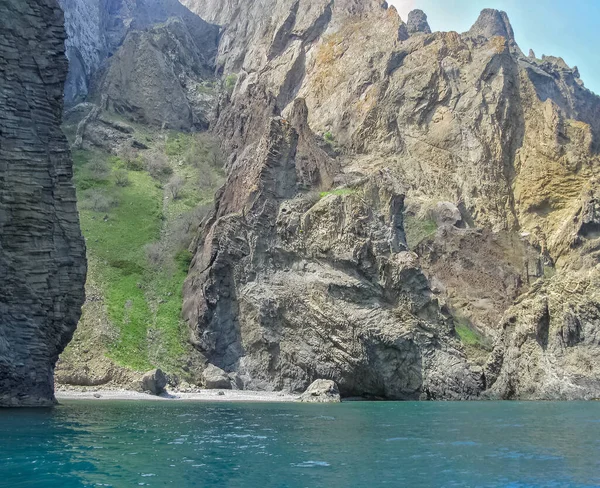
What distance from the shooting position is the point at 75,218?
122 ft

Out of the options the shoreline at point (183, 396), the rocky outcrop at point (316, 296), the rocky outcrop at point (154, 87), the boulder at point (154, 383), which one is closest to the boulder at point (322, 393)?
A: the shoreline at point (183, 396)

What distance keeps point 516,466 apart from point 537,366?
40443 millimetres

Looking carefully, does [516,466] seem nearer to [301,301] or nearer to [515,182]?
[301,301]

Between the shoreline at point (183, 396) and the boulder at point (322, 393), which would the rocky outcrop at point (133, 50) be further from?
the boulder at point (322, 393)

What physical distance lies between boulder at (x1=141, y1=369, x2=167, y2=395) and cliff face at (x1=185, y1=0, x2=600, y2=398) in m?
11.1

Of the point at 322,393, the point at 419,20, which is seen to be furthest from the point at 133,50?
the point at 419,20

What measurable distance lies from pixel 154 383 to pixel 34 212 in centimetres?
1922

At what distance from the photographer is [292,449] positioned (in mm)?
22125

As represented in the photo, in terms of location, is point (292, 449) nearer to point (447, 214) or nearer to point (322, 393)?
point (322, 393)

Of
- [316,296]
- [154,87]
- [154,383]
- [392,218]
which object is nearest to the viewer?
[154,383]

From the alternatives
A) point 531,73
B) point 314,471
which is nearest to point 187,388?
point 314,471

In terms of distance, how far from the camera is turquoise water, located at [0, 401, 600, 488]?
55.1ft

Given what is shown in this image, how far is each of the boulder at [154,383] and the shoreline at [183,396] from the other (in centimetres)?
Result: 46

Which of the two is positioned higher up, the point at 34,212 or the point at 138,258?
the point at 138,258
